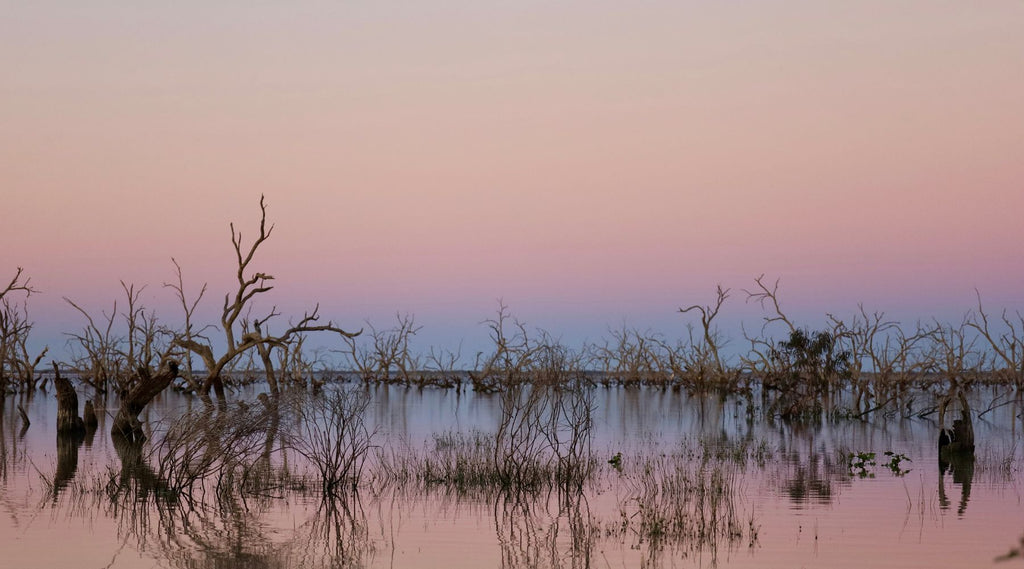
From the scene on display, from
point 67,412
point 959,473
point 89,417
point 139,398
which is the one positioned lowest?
point 959,473

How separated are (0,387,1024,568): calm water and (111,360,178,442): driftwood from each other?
843 mm

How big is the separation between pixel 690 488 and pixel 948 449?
26.1ft

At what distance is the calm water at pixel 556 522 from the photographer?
37.3ft

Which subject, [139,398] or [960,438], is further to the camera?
[139,398]

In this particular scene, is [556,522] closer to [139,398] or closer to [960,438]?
[960,438]

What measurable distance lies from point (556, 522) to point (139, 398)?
39.1 ft

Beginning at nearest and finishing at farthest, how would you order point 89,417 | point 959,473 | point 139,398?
point 959,473
point 139,398
point 89,417

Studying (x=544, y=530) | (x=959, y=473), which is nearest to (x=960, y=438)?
(x=959, y=473)

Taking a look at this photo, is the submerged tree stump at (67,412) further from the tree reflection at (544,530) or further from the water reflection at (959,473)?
the water reflection at (959,473)

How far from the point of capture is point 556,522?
13.6 m

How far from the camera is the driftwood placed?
21.8 m

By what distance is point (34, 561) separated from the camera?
11.0 meters

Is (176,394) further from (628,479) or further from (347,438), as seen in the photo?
(628,479)

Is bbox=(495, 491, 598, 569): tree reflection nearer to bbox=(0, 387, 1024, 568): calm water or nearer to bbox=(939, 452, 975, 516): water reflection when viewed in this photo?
bbox=(0, 387, 1024, 568): calm water
